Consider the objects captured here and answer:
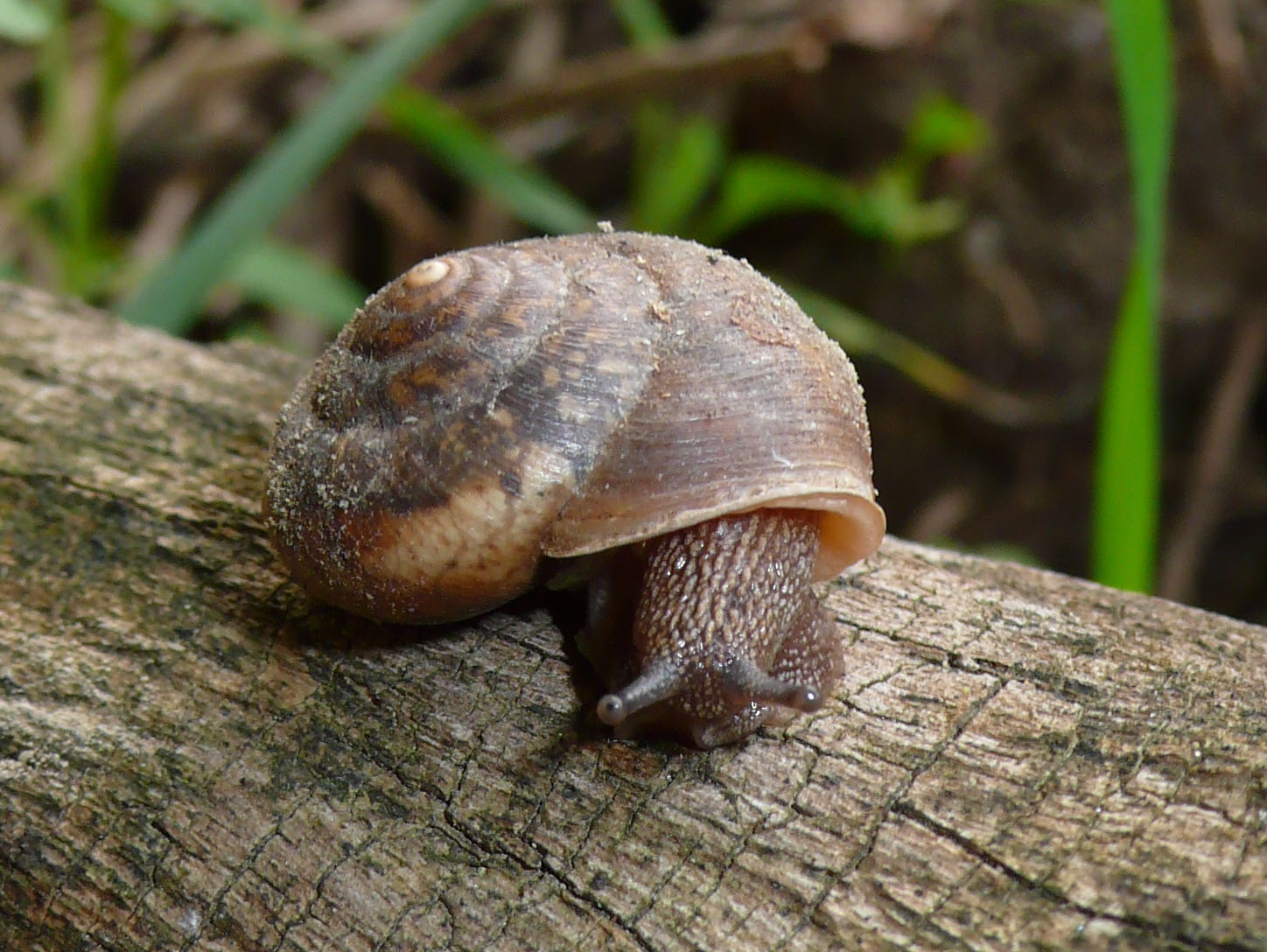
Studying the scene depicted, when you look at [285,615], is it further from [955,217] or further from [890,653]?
[955,217]

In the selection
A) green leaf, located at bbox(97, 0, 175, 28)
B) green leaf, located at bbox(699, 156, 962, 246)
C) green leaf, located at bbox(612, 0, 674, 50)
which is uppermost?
green leaf, located at bbox(97, 0, 175, 28)

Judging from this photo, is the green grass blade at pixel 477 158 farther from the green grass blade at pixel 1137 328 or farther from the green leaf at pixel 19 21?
the green grass blade at pixel 1137 328

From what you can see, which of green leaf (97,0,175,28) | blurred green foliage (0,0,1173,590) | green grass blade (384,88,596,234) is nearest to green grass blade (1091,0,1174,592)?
blurred green foliage (0,0,1173,590)

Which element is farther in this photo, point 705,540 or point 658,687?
point 705,540

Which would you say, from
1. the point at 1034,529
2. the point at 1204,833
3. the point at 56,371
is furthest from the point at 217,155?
the point at 1204,833

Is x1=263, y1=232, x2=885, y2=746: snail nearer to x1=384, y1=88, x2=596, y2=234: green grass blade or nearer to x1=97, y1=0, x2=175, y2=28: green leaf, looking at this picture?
x1=384, y1=88, x2=596, y2=234: green grass blade

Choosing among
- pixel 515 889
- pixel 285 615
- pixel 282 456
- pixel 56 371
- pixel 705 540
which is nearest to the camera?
pixel 515 889
